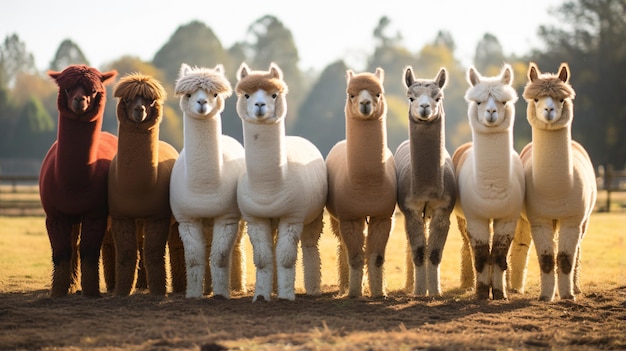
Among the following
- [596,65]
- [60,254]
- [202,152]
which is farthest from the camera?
[596,65]

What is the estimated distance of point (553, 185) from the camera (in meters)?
9.77

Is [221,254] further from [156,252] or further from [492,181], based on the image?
[492,181]

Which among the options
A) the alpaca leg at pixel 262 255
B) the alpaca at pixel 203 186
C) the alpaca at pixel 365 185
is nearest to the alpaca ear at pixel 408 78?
the alpaca at pixel 365 185

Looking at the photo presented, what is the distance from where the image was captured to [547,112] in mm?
9539

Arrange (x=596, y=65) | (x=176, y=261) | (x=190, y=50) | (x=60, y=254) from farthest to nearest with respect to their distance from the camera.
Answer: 1. (x=190, y=50)
2. (x=596, y=65)
3. (x=176, y=261)
4. (x=60, y=254)

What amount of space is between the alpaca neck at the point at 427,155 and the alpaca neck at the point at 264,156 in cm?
146

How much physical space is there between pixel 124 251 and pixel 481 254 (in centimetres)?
394

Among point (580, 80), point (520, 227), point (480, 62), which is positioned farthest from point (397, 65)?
point (520, 227)

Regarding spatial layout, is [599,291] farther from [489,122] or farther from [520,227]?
[489,122]

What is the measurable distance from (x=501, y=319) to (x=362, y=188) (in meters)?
2.14

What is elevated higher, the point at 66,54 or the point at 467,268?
the point at 66,54

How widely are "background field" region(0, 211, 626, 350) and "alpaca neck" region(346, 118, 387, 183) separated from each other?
4.49ft

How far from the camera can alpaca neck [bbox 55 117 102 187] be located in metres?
9.69

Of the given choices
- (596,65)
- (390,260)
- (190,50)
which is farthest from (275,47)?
(390,260)
